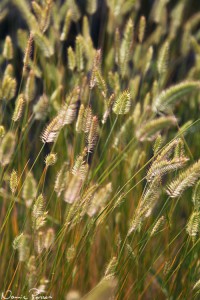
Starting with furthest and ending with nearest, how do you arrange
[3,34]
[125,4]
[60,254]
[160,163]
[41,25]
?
[3,34], [125,4], [41,25], [60,254], [160,163]

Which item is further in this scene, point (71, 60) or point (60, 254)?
point (71, 60)

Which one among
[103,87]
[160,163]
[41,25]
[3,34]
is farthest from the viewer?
[3,34]

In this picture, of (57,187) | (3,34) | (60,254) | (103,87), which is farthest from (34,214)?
(3,34)

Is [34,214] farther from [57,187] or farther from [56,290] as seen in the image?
[56,290]

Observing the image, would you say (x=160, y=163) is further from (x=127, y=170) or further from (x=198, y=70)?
(x=198, y=70)

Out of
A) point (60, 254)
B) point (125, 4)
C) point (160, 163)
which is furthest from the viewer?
point (125, 4)

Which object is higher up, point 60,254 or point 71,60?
point 71,60

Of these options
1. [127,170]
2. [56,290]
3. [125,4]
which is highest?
[125,4]

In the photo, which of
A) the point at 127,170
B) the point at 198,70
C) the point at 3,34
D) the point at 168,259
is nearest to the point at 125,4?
the point at 198,70

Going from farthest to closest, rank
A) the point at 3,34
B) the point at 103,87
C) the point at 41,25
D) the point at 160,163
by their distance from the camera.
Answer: the point at 3,34
the point at 41,25
the point at 103,87
the point at 160,163
